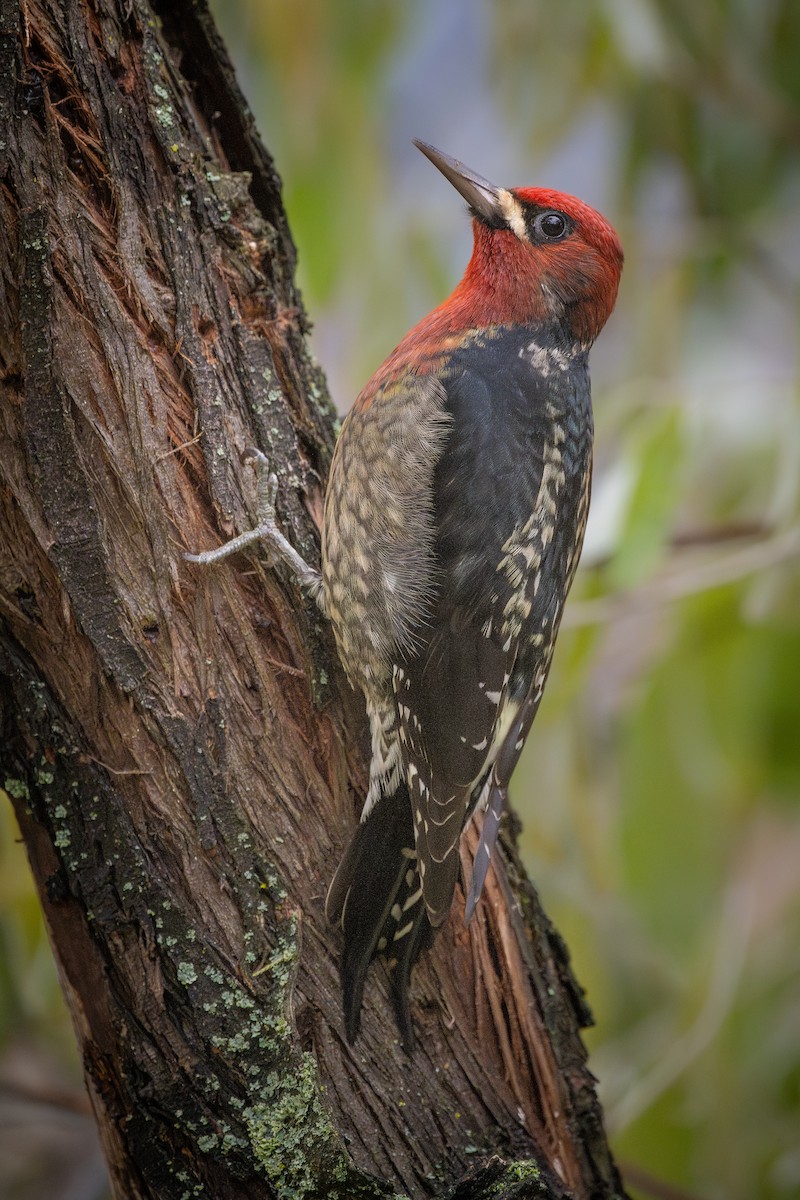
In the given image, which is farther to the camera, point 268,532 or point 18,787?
point 268,532

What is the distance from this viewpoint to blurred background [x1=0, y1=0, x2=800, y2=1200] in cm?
277

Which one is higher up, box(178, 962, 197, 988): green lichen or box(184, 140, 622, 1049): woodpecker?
box(184, 140, 622, 1049): woodpecker

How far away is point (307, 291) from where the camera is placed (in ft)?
10.1

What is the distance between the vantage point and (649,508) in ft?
8.42

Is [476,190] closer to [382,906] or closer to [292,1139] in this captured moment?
[382,906]

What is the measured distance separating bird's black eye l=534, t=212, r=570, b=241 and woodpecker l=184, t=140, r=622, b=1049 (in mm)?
199

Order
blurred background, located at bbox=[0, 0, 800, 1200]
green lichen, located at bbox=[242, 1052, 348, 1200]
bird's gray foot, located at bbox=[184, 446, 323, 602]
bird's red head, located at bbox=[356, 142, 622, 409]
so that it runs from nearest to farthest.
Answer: green lichen, located at bbox=[242, 1052, 348, 1200]
bird's gray foot, located at bbox=[184, 446, 323, 602]
bird's red head, located at bbox=[356, 142, 622, 409]
blurred background, located at bbox=[0, 0, 800, 1200]

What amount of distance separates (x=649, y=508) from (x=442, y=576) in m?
0.74

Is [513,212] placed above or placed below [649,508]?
above

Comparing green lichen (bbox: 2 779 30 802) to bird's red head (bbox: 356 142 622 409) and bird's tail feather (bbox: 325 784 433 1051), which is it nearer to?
bird's tail feather (bbox: 325 784 433 1051)

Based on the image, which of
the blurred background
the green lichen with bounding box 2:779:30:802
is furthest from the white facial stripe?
the green lichen with bounding box 2:779:30:802

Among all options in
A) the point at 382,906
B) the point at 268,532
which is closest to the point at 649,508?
the point at 268,532

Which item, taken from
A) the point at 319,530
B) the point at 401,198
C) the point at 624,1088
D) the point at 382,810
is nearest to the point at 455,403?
the point at 319,530

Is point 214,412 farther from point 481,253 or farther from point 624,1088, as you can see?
point 624,1088
